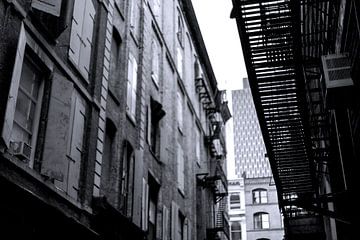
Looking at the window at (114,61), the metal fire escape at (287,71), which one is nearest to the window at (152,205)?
the window at (114,61)

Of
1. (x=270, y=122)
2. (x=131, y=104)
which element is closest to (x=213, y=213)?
(x=131, y=104)

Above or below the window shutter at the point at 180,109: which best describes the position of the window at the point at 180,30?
above

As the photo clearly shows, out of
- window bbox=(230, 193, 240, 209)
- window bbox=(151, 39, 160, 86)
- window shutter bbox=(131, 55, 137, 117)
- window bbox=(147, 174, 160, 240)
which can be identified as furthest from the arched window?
window shutter bbox=(131, 55, 137, 117)

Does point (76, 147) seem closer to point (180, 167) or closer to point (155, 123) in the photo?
point (155, 123)

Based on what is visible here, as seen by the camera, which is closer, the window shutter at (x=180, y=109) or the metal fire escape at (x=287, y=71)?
the metal fire escape at (x=287, y=71)

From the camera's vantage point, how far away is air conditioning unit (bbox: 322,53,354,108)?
1046cm

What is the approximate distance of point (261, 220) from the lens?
6181cm

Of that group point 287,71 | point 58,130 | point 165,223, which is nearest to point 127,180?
point 165,223

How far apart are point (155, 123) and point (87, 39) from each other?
343 inches

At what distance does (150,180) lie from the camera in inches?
840

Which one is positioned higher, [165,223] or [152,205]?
[152,205]

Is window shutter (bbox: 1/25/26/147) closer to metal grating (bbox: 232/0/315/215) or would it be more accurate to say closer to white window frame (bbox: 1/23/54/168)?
white window frame (bbox: 1/23/54/168)

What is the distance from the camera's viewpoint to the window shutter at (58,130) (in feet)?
38.7

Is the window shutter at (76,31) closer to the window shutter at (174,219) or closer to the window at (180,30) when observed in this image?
the window shutter at (174,219)
